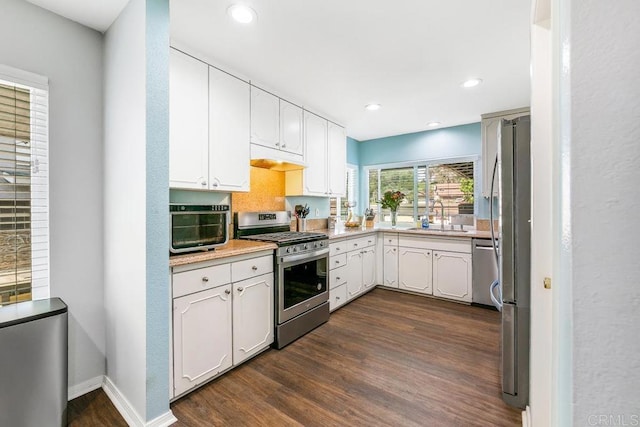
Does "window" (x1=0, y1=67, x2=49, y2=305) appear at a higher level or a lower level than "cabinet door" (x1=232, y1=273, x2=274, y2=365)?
higher

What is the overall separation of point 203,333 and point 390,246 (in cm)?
279

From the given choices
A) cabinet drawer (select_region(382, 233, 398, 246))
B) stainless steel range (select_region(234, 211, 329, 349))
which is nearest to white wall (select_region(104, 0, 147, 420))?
stainless steel range (select_region(234, 211, 329, 349))

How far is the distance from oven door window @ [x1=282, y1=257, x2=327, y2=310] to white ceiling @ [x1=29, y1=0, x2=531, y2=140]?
1727 millimetres

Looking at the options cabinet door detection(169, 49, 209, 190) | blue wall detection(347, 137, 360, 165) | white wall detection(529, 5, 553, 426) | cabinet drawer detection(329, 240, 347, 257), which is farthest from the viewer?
blue wall detection(347, 137, 360, 165)

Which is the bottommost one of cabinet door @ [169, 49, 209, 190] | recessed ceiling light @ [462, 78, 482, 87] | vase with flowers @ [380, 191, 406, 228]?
vase with flowers @ [380, 191, 406, 228]

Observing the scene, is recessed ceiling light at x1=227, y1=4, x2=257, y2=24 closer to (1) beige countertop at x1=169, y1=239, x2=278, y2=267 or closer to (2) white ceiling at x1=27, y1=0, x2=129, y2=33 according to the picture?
(2) white ceiling at x1=27, y1=0, x2=129, y2=33

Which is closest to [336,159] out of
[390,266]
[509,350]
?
[390,266]

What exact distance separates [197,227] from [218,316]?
2.06ft

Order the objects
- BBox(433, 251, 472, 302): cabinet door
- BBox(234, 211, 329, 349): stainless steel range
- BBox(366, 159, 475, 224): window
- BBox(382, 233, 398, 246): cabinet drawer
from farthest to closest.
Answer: BBox(366, 159, 475, 224): window < BBox(382, 233, 398, 246): cabinet drawer < BBox(433, 251, 472, 302): cabinet door < BBox(234, 211, 329, 349): stainless steel range

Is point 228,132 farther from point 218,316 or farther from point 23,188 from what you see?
point 218,316

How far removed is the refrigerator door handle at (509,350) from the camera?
170cm

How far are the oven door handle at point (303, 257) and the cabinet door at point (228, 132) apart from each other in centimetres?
73

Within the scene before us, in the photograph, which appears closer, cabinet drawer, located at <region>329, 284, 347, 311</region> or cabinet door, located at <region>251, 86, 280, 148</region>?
cabinet door, located at <region>251, 86, 280, 148</region>

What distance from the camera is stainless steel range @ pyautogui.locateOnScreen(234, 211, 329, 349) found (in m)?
2.37
